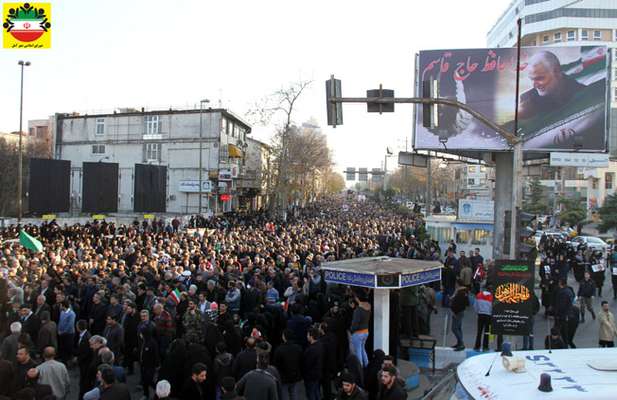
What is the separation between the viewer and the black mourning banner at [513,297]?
31.7 feet

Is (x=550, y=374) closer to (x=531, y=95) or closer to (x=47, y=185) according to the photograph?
(x=531, y=95)

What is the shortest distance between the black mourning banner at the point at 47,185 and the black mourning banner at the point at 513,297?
23.7 m

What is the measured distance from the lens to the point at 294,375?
8133 mm

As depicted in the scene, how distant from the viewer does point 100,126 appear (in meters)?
48.9

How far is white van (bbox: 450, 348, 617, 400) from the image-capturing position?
4.10 m

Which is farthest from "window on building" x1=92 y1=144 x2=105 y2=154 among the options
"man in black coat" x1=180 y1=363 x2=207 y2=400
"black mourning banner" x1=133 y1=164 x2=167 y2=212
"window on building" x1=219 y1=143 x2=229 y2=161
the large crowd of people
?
"man in black coat" x1=180 y1=363 x2=207 y2=400

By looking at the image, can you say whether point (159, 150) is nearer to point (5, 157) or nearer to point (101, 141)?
point (101, 141)

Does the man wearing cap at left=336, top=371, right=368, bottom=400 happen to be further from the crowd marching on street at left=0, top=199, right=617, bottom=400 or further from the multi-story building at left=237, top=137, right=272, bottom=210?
the multi-story building at left=237, top=137, right=272, bottom=210

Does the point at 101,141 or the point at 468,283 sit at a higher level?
the point at 101,141

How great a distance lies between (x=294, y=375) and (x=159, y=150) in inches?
1652

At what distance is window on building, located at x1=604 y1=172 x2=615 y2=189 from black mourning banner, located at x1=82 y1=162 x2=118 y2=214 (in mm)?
56157

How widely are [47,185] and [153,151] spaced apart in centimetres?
2097

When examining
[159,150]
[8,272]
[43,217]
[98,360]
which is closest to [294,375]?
[98,360]

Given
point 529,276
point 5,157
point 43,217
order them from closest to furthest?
point 529,276 < point 43,217 < point 5,157
